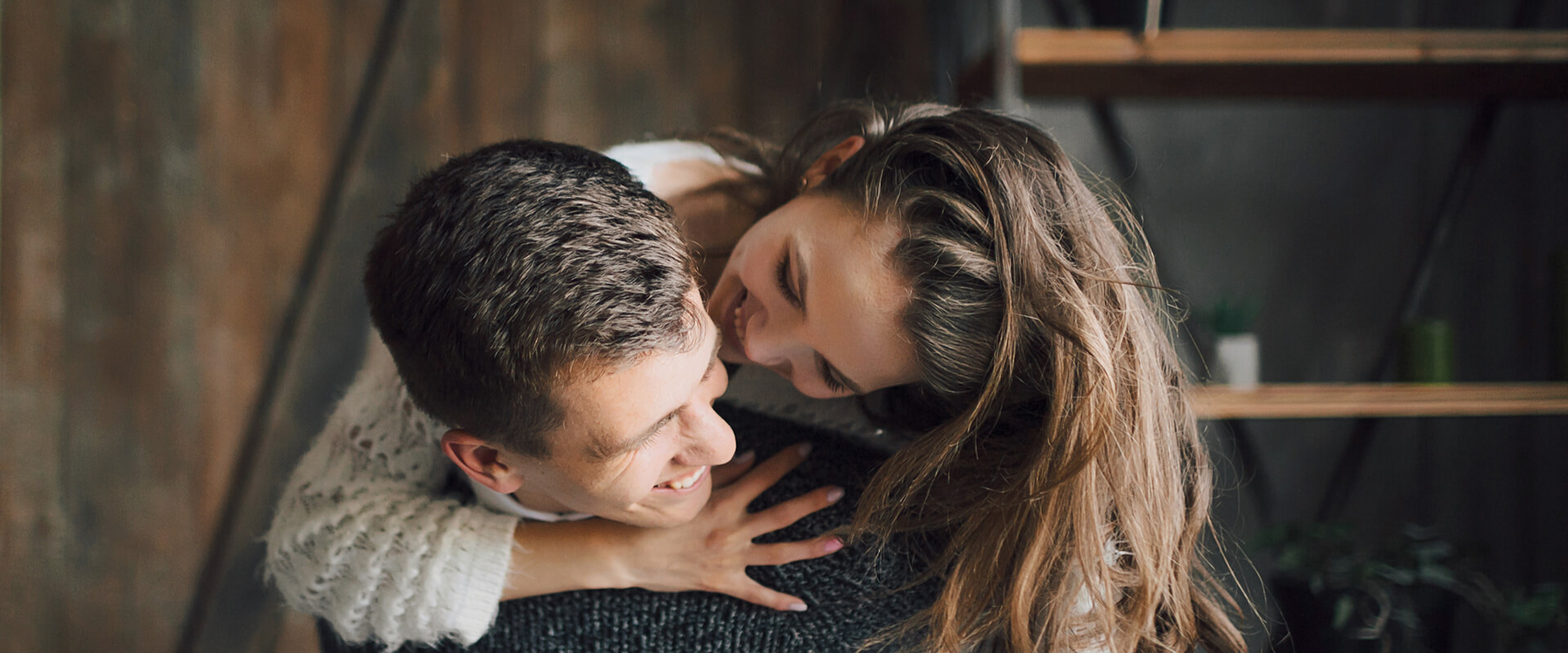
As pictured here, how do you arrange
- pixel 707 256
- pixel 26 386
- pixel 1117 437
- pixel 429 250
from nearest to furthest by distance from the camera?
1. pixel 429 250
2. pixel 1117 437
3. pixel 707 256
4. pixel 26 386

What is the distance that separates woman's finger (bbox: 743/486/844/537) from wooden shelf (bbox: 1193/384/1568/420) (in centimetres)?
69

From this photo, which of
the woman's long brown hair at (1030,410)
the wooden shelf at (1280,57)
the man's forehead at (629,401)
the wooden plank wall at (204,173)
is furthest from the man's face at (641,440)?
the wooden plank wall at (204,173)

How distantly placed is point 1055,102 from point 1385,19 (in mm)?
640

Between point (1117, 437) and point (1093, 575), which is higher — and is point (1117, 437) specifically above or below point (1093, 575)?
above

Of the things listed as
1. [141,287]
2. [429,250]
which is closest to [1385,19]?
[429,250]

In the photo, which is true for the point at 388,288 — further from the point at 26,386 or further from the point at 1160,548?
the point at 26,386

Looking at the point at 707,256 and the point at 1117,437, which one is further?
the point at 707,256

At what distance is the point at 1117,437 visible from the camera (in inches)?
33.1

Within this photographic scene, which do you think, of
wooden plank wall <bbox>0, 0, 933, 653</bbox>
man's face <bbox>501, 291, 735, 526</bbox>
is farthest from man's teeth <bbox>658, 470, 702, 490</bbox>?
wooden plank wall <bbox>0, 0, 933, 653</bbox>

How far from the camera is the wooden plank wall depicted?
1420 millimetres

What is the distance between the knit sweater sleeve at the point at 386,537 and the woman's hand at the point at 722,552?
0.45ft

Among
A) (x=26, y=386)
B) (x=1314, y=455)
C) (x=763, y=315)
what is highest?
(x=763, y=315)

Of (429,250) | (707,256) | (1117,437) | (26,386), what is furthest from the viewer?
(26,386)

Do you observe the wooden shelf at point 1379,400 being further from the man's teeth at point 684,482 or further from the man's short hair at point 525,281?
the man's short hair at point 525,281
